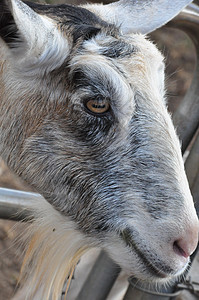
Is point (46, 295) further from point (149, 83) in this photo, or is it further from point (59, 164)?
point (149, 83)

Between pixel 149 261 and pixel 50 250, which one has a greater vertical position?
pixel 149 261

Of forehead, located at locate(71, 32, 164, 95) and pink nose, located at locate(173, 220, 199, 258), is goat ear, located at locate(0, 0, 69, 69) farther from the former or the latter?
pink nose, located at locate(173, 220, 199, 258)

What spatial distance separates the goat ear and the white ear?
605mm

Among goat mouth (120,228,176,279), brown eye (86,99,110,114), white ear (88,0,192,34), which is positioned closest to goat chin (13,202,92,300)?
goat mouth (120,228,176,279)

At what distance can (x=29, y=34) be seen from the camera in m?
2.30

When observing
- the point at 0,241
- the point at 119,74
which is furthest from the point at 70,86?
the point at 0,241

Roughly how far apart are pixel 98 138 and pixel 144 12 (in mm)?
1011

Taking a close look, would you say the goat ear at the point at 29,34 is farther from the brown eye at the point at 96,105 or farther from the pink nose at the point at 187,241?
the pink nose at the point at 187,241

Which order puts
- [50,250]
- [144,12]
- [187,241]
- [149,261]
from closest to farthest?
[187,241], [149,261], [50,250], [144,12]

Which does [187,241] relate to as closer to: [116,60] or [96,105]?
[96,105]

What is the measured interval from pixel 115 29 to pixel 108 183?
829mm

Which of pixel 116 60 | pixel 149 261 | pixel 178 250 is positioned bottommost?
pixel 149 261

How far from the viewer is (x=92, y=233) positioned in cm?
254

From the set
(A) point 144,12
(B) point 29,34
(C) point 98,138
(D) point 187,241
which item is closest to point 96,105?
(C) point 98,138
